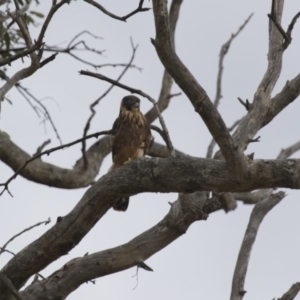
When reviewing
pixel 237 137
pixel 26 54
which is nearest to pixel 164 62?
pixel 26 54

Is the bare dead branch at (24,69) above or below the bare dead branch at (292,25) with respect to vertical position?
below

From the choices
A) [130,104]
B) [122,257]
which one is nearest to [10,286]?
[122,257]

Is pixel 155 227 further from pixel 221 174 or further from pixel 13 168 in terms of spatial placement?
pixel 13 168

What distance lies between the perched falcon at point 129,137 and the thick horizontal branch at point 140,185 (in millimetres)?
1794

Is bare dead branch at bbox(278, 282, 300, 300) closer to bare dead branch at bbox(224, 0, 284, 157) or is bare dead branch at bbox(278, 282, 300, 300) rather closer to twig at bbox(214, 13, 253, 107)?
bare dead branch at bbox(224, 0, 284, 157)

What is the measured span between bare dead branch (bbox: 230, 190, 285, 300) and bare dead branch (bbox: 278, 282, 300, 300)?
1.87ft

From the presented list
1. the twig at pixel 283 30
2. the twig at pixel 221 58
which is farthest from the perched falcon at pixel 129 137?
the twig at pixel 283 30

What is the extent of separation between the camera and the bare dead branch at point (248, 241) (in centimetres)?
472

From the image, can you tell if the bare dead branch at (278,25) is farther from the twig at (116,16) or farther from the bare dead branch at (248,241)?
the bare dead branch at (248,241)

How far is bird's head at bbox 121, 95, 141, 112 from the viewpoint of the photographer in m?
6.12

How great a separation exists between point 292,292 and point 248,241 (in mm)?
920

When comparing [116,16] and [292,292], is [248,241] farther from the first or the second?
[116,16]

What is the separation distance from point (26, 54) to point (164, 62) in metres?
0.80

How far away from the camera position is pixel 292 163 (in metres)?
3.41
